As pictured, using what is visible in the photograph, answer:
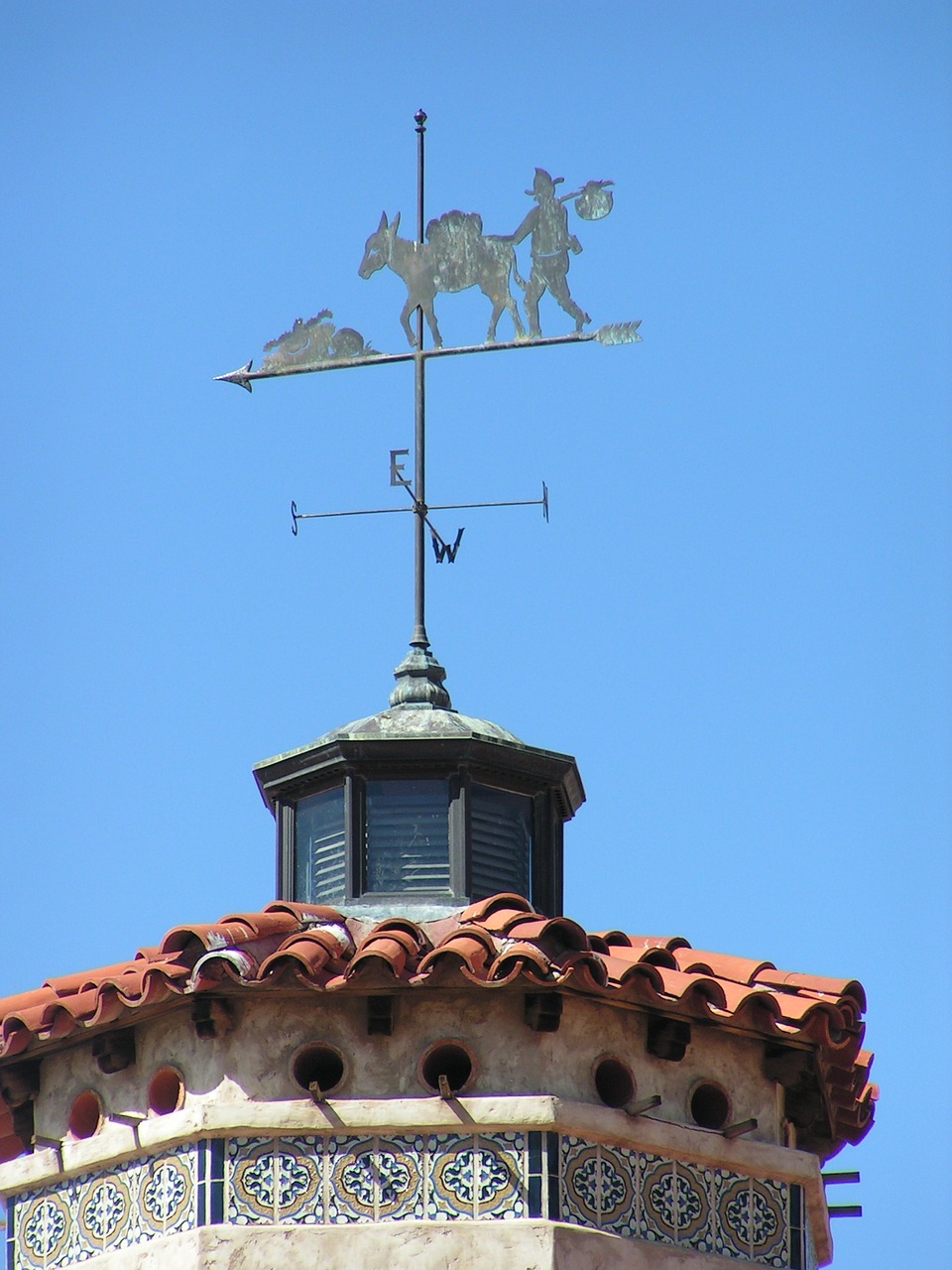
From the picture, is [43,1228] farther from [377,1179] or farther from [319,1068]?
[377,1179]

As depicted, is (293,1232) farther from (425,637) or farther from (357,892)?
(425,637)

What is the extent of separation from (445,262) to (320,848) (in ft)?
11.6

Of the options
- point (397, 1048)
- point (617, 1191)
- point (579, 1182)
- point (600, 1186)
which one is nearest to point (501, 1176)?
point (579, 1182)

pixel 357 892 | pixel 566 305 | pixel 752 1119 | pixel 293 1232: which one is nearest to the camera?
pixel 293 1232

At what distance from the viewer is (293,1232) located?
1250cm

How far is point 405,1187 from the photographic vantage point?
12625 mm

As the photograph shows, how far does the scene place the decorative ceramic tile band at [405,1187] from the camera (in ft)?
41.3

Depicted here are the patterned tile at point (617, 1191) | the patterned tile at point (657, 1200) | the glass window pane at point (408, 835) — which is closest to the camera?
the patterned tile at point (617, 1191)

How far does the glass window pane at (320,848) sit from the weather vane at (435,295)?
79 cm

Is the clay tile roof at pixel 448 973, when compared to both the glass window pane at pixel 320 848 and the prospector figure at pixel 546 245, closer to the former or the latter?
the glass window pane at pixel 320 848

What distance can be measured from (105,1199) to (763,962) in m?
3.54

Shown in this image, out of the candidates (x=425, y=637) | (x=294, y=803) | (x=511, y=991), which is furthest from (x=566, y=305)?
(x=511, y=991)

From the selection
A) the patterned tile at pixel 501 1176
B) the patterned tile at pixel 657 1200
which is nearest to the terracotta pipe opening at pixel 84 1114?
the patterned tile at pixel 501 1176

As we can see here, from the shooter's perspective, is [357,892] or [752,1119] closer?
[752,1119]
